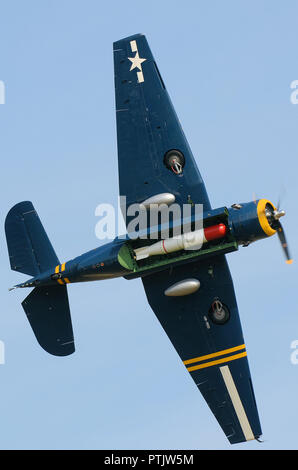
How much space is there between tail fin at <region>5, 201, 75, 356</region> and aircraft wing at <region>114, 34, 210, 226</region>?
3.17 m

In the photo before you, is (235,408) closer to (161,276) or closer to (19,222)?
(161,276)

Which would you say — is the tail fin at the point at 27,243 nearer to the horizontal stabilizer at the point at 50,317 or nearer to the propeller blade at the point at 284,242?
the horizontal stabilizer at the point at 50,317

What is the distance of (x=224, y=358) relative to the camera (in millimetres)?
34938

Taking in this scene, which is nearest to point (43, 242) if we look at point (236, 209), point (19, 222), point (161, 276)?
point (19, 222)

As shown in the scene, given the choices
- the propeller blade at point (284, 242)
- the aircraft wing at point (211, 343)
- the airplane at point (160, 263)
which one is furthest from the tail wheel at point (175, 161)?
the propeller blade at point (284, 242)

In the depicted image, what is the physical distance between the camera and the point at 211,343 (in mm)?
34906

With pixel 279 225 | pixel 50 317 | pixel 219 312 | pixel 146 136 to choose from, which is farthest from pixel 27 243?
pixel 279 225

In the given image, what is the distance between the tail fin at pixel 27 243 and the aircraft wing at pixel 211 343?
3460mm

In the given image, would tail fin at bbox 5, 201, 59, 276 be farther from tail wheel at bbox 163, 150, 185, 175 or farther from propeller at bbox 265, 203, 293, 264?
propeller at bbox 265, 203, 293, 264

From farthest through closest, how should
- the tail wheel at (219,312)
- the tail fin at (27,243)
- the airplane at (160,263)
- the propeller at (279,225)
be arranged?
1. the tail wheel at (219,312)
2. the tail fin at (27,243)
3. the airplane at (160,263)
4. the propeller at (279,225)

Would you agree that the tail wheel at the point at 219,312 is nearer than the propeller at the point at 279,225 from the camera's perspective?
No

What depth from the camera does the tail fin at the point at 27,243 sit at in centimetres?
3425

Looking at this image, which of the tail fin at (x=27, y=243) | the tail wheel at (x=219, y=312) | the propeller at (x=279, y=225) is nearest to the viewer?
the propeller at (x=279, y=225)

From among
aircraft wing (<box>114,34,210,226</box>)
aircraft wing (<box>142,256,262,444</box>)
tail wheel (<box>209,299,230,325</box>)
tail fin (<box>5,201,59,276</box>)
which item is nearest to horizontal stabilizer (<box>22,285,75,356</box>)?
tail fin (<box>5,201,59,276</box>)
